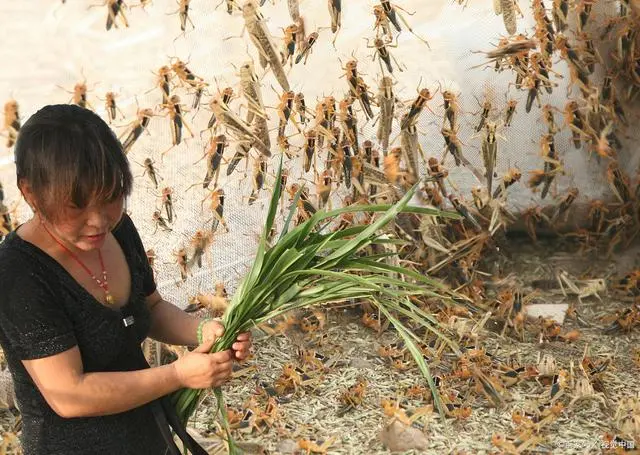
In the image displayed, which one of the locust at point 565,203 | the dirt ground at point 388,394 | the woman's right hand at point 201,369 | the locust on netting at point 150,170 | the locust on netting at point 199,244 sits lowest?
the dirt ground at point 388,394

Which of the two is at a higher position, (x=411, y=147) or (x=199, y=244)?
(x=411, y=147)

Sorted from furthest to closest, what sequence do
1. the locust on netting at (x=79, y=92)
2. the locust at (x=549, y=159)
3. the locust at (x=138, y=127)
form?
the locust at (x=549, y=159) → the locust at (x=138, y=127) → the locust on netting at (x=79, y=92)

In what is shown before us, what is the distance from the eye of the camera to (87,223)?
141cm

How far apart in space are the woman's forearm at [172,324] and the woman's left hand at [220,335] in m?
0.08

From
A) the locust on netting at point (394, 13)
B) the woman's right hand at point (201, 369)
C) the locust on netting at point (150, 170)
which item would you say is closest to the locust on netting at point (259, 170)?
the locust on netting at point (150, 170)

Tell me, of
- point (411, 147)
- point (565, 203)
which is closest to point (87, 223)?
point (411, 147)

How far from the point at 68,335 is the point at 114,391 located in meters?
0.13

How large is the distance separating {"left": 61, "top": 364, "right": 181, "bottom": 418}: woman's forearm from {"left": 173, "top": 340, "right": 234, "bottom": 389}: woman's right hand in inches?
0.7

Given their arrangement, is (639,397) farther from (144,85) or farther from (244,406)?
(144,85)

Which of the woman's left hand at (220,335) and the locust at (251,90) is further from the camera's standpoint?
the locust at (251,90)

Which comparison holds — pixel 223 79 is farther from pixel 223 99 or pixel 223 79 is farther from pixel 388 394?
pixel 388 394

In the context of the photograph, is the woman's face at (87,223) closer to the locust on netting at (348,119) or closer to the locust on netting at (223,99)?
the locust on netting at (223,99)

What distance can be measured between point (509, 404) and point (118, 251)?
6.03 ft

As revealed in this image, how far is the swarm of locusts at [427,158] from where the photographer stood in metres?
3.00
